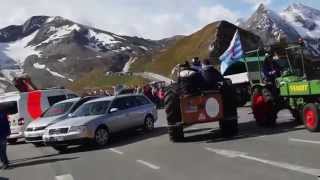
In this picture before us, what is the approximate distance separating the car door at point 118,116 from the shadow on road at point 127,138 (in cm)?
35

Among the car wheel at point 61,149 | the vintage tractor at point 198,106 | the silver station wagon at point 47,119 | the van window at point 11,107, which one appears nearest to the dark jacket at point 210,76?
the vintage tractor at point 198,106

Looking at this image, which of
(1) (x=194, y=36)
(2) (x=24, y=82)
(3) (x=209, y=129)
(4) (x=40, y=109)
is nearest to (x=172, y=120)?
(3) (x=209, y=129)

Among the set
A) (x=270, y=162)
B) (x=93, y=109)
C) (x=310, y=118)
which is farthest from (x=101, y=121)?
(x=270, y=162)

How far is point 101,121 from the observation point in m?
20.1

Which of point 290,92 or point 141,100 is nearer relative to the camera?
point 290,92

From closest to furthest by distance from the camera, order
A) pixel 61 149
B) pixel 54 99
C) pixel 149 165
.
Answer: pixel 149 165 → pixel 61 149 → pixel 54 99

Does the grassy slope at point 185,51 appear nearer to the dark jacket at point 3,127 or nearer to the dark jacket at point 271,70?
the dark jacket at point 271,70

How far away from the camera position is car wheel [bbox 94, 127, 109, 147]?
782 inches

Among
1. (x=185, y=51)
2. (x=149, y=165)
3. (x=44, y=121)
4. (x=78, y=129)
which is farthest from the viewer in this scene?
(x=185, y=51)

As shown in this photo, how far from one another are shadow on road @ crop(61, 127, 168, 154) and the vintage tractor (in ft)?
7.74

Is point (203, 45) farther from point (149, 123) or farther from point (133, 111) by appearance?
point (133, 111)

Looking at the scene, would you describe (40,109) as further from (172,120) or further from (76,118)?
(172,120)

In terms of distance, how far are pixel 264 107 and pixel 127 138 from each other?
4.88 metres

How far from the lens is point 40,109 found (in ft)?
84.4
